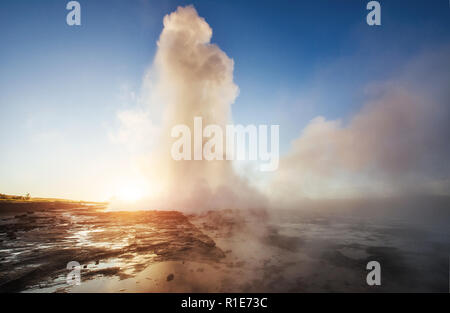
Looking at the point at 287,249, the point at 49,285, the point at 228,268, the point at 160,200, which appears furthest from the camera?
the point at 160,200

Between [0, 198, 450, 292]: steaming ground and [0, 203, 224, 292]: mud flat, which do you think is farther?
[0, 203, 224, 292]: mud flat

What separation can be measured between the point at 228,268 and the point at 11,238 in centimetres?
2192

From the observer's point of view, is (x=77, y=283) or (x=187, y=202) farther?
(x=187, y=202)

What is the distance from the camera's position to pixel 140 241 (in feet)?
54.8

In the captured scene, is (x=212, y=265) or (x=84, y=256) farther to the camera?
(x=84, y=256)

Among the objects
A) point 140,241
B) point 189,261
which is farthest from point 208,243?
point 140,241

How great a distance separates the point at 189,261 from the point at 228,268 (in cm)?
279

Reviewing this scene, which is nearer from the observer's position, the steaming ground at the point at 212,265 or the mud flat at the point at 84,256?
the steaming ground at the point at 212,265
